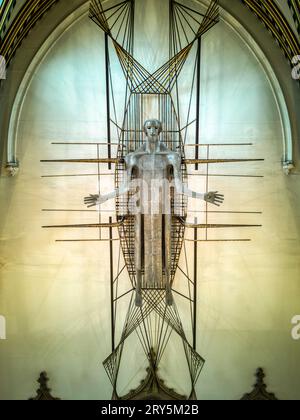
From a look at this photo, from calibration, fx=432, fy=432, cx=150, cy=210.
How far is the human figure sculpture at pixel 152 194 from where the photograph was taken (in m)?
5.66

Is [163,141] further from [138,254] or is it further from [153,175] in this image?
[138,254]

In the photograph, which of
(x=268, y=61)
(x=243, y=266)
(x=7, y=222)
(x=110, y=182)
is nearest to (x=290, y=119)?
(x=268, y=61)

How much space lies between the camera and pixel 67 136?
6469 millimetres

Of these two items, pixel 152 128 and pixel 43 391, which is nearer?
pixel 152 128

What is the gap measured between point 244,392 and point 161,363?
130cm

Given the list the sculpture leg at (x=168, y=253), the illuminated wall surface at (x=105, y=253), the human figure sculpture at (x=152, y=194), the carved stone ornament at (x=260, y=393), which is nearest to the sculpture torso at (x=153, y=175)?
the human figure sculpture at (x=152, y=194)

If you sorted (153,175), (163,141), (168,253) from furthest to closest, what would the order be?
(163,141)
(168,253)
(153,175)

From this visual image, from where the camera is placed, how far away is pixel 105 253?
257 inches

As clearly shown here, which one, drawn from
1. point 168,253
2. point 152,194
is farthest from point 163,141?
point 168,253

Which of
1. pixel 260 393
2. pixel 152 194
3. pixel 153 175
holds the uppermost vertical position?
pixel 153 175

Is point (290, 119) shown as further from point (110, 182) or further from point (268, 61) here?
point (110, 182)

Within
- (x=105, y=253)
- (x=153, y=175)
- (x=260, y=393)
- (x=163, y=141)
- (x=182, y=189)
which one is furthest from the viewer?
(x=105, y=253)

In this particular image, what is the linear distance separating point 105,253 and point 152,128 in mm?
2062

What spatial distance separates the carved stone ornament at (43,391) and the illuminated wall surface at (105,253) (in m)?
0.10
